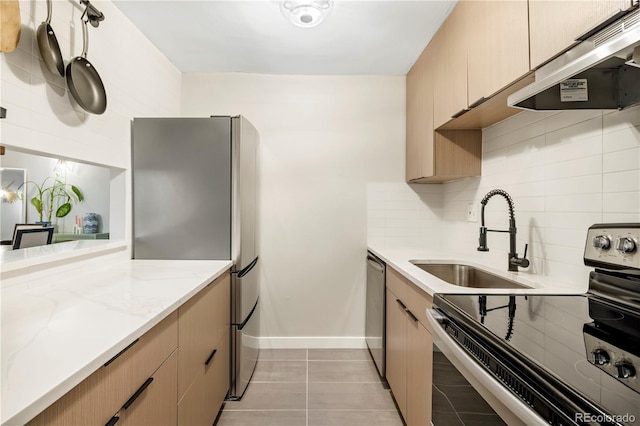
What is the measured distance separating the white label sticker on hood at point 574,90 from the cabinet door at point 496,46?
0.16 m

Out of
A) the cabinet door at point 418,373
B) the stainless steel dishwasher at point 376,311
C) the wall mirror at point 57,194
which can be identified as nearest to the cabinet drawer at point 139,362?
the cabinet door at point 418,373

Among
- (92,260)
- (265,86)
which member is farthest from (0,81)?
(265,86)

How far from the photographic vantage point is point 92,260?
1671 mm

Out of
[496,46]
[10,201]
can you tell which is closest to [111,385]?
[496,46]

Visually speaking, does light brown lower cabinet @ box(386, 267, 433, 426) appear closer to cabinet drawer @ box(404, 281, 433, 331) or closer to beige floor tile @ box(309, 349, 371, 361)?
cabinet drawer @ box(404, 281, 433, 331)

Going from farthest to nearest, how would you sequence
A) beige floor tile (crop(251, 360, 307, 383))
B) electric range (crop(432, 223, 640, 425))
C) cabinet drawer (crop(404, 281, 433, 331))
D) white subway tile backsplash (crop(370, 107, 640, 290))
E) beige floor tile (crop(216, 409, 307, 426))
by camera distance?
beige floor tile (crop(251, 360, 307, 383))
beige floor tile (crop(216, 409, 307, 426))
cabinet drawer (crop(404, 281, 433, 331))
white subway tile backsplash (crop(370, 107, 640, 290))
electric range (crop(432, 223, 640, 425))

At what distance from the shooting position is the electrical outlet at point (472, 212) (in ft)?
7.38

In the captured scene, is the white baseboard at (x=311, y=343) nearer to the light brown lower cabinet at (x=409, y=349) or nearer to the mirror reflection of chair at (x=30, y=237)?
the light brown lower cabinet at (x=409, y=349)

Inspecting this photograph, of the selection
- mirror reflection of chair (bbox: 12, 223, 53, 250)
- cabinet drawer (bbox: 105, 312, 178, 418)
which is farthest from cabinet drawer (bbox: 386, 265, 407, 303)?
mirror reflection of chair (bbox: 12, 223, 53, 250)

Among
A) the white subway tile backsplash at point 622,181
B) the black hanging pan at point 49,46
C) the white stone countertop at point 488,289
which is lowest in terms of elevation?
the white stone countertop at point 488,289

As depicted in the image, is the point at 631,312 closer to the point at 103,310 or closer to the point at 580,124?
the point at 580,124

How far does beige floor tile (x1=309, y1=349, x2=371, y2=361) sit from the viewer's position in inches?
103

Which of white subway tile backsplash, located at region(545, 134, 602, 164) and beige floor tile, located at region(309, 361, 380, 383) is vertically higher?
white subway tile backsplash, located at region(545, 134, 602, 164)

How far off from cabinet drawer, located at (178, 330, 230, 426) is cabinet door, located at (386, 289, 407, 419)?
1.02 meters
